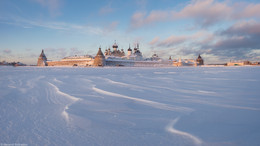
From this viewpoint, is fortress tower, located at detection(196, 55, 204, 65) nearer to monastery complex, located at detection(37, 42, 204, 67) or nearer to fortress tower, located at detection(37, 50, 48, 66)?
monastery complex, located at detection(37, 42, 204, 67)

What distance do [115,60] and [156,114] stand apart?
72.8 m

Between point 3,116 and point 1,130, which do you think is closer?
point 1,130

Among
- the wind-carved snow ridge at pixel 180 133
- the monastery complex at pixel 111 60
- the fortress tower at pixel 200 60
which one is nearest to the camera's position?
the wind-carved snow ridge at pixel 180 133

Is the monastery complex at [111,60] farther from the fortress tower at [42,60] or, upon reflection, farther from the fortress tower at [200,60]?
the fortress tower at [200,60]

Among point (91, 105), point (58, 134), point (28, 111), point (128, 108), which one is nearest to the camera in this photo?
point (58, 134)

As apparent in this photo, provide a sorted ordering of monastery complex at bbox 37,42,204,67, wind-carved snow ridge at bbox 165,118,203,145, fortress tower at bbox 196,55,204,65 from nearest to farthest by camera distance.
Result: 1. wind-carved snow ridge at bbox 165,118,203,145
2. monastery complex at bbox 37,42,204,67
3. fortress tower at bbox 196,55,204,65

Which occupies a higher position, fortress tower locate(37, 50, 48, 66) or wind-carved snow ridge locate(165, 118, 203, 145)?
fortress tower locate(37, 50, 48, 66)

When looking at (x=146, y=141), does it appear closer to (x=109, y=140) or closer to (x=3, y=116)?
(x=109, y=140)

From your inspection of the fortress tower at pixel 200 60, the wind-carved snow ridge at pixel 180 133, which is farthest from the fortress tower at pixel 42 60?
the wind-carved snow ridge at pixel 180 133

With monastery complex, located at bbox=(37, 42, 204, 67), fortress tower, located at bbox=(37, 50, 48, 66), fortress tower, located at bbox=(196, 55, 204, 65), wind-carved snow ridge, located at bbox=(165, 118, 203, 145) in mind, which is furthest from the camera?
fortress tower, located at bbox=(196, 55, 204, 65)

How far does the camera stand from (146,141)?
1825mm

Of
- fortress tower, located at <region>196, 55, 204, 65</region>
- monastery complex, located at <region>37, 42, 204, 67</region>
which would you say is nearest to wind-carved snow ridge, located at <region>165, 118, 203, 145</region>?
monastery complex, located at <region>37, 42, 204, 67</region>

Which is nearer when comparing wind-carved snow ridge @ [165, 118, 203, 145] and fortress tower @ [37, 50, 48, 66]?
wind-carved snow ridge @ [165, 118, 203, 145]

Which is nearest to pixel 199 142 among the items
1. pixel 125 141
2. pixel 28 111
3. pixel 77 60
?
pixel 125 141
